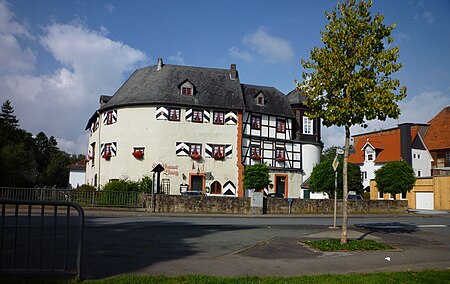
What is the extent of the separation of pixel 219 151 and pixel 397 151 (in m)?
27.9

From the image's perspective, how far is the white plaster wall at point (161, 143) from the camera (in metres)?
40.3

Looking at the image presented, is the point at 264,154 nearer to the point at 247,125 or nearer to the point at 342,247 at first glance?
the point at 247,125

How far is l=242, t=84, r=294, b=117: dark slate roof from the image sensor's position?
45.1 meters

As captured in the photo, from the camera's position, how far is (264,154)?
145 feet

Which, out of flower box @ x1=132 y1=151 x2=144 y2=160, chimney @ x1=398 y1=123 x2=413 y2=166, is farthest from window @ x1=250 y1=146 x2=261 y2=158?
chimney @ x1=398 y1=123 x2=413 y2=166

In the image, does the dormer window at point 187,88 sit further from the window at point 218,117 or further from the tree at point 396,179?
the tree at point 396,179

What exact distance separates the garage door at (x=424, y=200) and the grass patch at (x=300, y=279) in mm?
43332

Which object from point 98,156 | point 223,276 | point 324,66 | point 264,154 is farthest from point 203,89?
point 223,276

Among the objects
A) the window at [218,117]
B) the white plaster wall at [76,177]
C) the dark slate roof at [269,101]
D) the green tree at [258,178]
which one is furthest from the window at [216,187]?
the white plaster wall at [76,177]

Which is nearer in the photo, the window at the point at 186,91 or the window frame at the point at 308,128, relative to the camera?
the window at the point at 186,91

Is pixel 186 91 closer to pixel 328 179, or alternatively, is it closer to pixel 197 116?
pixel 197 116

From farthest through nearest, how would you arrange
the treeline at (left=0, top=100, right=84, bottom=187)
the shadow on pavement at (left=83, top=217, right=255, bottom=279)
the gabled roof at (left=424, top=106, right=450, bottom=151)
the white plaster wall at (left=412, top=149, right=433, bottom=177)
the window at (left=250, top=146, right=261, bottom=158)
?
1. the gabled roof at (left=424, top=106, right=450, bottom=151)
2. the white plaster wall at (left=412, top=149, right=433, bottom=177)
3. the window at (left=250, top=146, right=261, bottom=158)
4. the treeline at (left=0, top=100, right=84, bottom=187)
5. the shadow on pavement at (left=83, top=217, right=255, bottom=279)

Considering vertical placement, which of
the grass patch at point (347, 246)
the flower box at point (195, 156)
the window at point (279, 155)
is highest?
the window at point (279, 155)

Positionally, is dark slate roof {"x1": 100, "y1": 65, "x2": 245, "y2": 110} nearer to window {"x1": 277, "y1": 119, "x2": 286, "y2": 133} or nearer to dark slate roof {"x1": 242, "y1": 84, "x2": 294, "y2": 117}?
dark slate roof {"x1": 242, "y1": 84, "x2": 294, "y2": 117}
